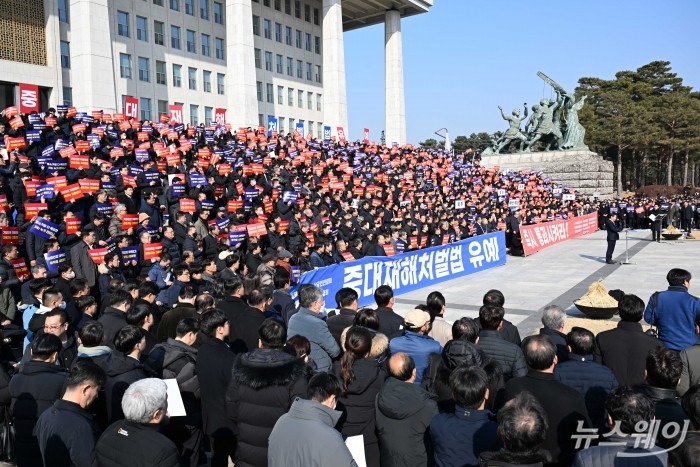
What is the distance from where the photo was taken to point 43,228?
9555mm

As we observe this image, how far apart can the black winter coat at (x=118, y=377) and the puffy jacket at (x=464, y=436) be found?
2.49 metres

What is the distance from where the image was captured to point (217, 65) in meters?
50.7

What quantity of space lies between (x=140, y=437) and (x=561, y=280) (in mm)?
16300

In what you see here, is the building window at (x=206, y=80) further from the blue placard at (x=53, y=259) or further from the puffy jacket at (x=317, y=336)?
the puffy jacket at (x=317, y=336)

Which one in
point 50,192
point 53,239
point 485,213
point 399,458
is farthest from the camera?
point 485,213

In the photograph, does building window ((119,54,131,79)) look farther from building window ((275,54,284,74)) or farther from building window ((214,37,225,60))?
building window ((275,54,284,74))

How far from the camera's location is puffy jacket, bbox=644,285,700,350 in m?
6.49

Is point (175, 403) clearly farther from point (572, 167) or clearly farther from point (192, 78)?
point (192, 78)

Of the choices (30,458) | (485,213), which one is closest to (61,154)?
(30,458)

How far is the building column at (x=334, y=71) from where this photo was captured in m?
53.1

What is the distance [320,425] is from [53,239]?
8170 mm

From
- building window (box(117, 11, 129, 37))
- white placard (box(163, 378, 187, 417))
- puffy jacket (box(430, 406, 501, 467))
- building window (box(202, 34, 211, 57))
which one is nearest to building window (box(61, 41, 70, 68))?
building window (box(117, 11, 129, 37))

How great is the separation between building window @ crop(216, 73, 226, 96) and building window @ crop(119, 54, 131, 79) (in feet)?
31.5

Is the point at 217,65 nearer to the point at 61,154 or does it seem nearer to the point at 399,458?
the point at 61,154
